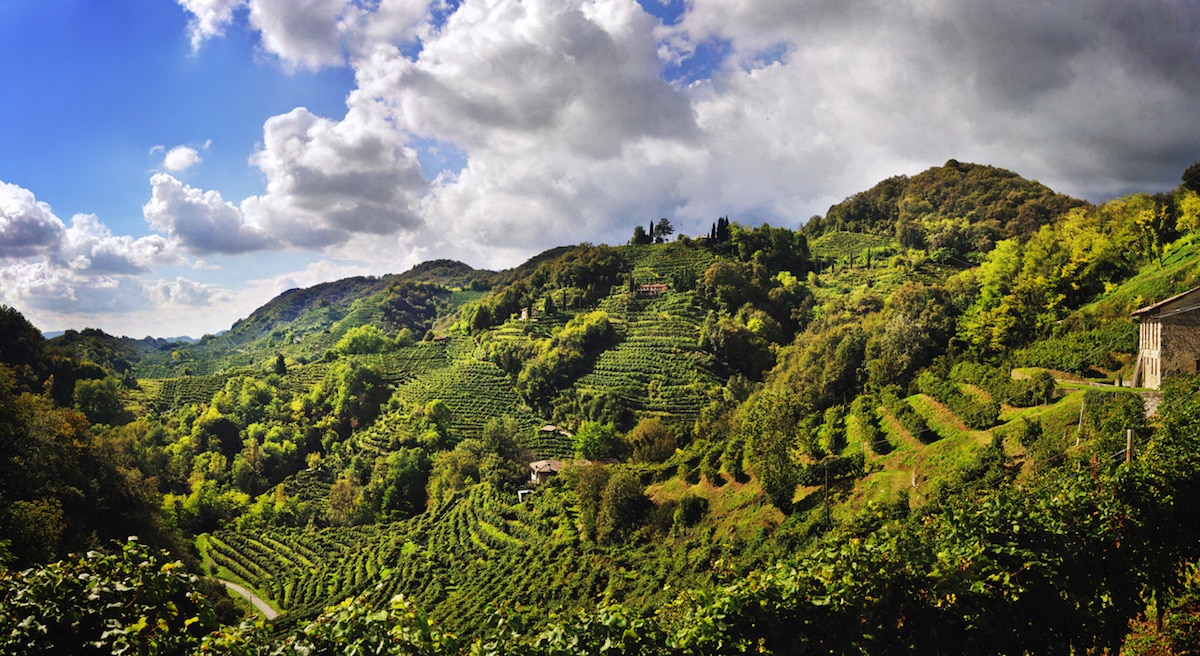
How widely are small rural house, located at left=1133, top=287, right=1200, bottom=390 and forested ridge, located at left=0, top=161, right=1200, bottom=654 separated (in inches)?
61.7

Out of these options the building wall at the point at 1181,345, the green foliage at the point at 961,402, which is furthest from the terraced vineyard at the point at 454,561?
the building wall at the point at 1181,345

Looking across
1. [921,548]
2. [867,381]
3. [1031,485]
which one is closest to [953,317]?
[867,381]

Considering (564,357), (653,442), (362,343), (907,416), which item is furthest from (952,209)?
(362,343)

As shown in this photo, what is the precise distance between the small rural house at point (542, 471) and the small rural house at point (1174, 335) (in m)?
37.0

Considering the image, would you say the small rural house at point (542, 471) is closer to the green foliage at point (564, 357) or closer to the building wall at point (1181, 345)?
the green foliage at point (564, 357)

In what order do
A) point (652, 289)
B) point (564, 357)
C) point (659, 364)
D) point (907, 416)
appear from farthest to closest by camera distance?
point (652, 289) < point (564, 357) < point (659, 364) < point (907, 416)

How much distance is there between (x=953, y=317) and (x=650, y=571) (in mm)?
25964

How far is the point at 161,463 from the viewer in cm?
6162

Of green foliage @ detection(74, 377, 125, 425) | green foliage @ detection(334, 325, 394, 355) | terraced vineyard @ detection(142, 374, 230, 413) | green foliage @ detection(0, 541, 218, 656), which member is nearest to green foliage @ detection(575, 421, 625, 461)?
green foliage @ detection(0, 541, 218, 656)

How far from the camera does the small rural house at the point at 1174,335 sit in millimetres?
18266

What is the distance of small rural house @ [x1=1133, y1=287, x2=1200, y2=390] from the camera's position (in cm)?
1827

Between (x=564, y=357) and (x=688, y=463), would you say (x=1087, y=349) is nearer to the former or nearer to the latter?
(x=688, y=463)

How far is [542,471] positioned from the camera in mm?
46062

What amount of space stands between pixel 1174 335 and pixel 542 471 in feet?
128
